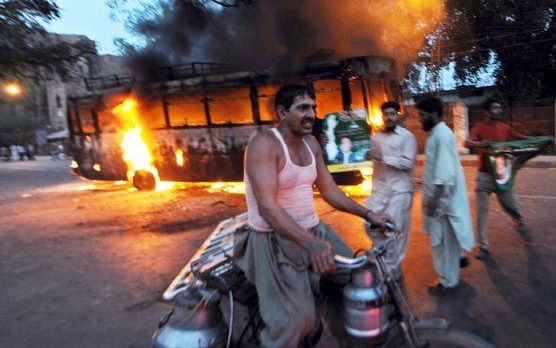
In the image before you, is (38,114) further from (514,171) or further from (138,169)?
(514,171)

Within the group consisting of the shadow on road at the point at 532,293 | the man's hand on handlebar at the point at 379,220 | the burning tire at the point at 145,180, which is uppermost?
the man's hand on handlebar at the point at 379,220

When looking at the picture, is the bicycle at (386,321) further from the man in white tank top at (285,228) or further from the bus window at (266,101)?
the bus window at (266,101)

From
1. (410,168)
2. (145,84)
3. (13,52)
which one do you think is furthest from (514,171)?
(145,84)

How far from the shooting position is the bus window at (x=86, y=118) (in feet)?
42.5

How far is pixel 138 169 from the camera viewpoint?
473 inches

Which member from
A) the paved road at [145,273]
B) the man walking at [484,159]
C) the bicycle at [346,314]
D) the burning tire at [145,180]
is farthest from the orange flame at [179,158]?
the bicycle at [346,314]

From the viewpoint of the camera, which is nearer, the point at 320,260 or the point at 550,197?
the point at 320,260

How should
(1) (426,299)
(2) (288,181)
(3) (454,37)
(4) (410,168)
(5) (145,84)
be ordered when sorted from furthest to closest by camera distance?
(3) (454,37) < (5) (145,84) < (4) (410,168) < (1) (426,299) < (2) (288,181)

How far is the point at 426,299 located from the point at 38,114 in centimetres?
4994

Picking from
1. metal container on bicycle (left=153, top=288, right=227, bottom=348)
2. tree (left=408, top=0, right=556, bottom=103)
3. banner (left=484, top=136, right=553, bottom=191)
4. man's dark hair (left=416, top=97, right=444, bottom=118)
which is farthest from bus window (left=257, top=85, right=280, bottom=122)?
tree (left=408, top=0, right=556, bottom=103)

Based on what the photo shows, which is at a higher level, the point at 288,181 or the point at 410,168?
the point at 288,181

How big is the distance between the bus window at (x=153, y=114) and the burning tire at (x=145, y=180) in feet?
4.06

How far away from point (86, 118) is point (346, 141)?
8.51 meters

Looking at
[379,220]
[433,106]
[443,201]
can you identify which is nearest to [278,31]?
[433,106]
